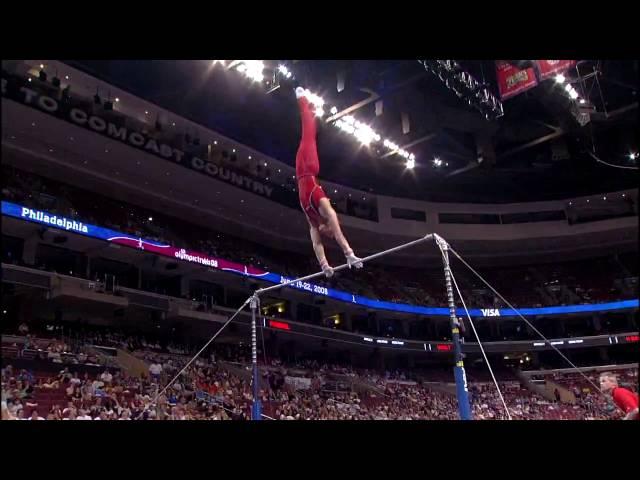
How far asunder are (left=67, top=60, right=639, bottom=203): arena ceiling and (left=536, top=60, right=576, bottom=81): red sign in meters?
3.54

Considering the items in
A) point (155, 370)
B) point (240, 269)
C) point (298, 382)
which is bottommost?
point (298, 382)

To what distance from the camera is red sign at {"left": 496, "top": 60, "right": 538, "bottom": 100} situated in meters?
18.6

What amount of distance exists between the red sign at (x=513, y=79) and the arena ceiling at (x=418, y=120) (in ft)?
5.49

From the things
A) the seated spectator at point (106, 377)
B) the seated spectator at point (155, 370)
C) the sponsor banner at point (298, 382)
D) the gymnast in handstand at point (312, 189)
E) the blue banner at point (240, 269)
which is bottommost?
the sponsor banner at point (298, 382)

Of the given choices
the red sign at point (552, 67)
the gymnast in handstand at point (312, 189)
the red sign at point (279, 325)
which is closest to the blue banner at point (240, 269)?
the red sign at point (279, 325)

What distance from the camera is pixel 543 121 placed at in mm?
26953

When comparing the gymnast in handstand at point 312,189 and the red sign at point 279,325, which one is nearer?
the gymnast in handstand at point 312,189

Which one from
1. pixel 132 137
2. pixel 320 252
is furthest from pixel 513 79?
pixel 132 137

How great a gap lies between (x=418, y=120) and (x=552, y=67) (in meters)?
8.74

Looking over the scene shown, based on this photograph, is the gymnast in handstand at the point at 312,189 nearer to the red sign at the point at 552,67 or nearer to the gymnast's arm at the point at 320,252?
the gymnast's arm at the point at 320,252

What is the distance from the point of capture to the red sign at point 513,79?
1856cm

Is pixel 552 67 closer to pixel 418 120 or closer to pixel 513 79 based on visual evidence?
pixel 513 79

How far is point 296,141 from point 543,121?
1164 cm

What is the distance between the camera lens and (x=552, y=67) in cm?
1659
